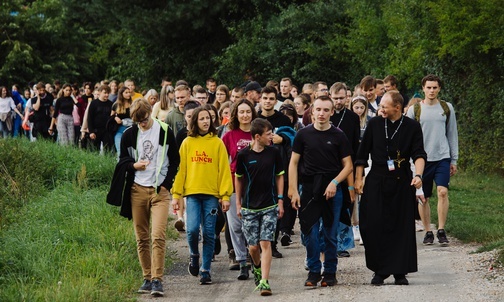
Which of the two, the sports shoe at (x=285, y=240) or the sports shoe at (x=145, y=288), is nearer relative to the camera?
the sports shoe at (x=145, y=288)

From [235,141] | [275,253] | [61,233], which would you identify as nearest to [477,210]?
[275,253]

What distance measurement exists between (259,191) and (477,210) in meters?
6.77

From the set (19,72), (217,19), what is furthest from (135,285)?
(19,72)

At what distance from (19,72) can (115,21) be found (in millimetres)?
12414

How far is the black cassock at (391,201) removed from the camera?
10586mm

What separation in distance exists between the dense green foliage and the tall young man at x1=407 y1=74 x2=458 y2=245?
5.73 metres

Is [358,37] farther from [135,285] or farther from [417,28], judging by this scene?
[135,285]

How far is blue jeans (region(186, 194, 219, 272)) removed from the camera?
439 inches

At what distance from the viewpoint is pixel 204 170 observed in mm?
11109

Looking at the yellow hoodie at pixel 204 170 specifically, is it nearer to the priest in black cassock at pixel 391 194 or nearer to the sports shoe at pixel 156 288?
the sports shoe at pixel 156 288

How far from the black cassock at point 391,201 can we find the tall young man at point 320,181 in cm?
28

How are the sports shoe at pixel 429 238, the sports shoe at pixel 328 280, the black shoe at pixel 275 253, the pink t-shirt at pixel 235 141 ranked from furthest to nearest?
the sports shoe at pixel 429 238 < the black shoe at pixel 275 253 < the pink t-shirt at pixel 235 141 < the sports shoe at pixel 328 280

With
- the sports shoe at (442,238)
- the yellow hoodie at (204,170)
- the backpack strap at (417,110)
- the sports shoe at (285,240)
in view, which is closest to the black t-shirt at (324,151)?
the yellow hoodie at (204,170)

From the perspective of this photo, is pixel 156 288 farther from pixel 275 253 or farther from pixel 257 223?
pixel 275 253
